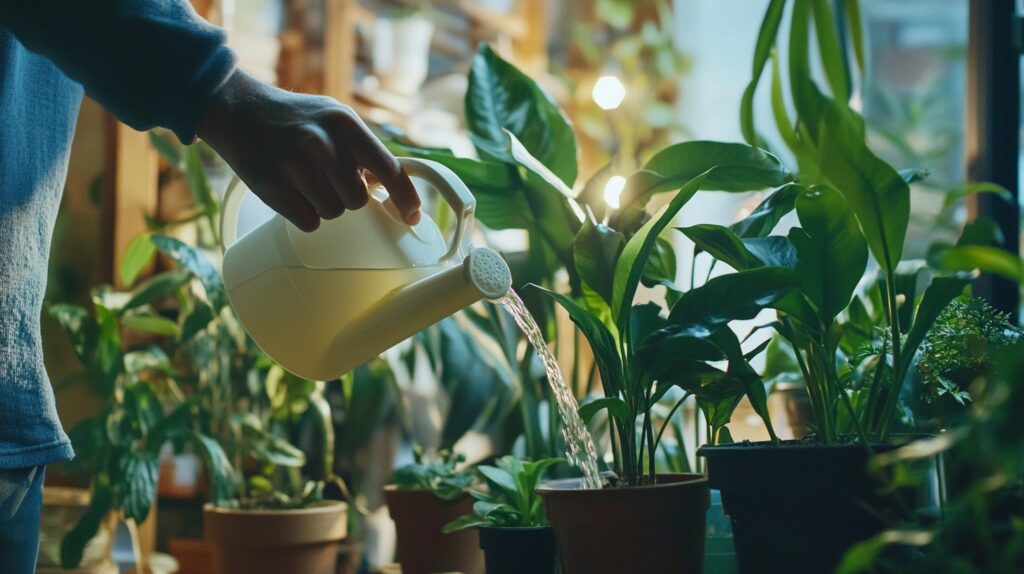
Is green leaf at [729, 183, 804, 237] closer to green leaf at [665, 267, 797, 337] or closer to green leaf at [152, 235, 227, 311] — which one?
green leaf at [665, 267, 797, 337]

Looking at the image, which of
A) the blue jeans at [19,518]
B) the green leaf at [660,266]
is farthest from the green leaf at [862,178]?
the blue jeans at [19,518]

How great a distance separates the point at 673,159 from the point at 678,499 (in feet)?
1.07

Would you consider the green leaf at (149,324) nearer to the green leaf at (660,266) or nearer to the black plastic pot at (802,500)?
the green leaf at (660,266)

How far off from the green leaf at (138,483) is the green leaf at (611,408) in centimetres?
71

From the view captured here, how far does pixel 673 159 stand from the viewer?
0.98m

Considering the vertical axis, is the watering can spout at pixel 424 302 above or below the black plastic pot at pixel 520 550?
above

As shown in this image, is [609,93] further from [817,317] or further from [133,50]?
[133,50]

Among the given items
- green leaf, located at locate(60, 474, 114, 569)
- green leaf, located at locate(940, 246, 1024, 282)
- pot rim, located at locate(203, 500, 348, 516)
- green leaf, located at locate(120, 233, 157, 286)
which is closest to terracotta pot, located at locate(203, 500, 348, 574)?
pot rim, located at locate(203, 500, 348, 516)

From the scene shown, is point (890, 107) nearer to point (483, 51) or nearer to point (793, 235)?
point (483, 51)

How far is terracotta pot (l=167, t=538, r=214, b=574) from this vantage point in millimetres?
1689

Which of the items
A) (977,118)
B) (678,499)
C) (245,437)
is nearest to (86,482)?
(245,437)

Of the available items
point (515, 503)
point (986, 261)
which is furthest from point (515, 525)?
point (986, 261)

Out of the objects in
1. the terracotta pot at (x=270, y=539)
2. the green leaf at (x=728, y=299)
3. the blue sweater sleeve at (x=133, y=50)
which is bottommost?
the terracotta pot at (x=270, y=539)

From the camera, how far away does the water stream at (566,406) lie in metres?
0.92
